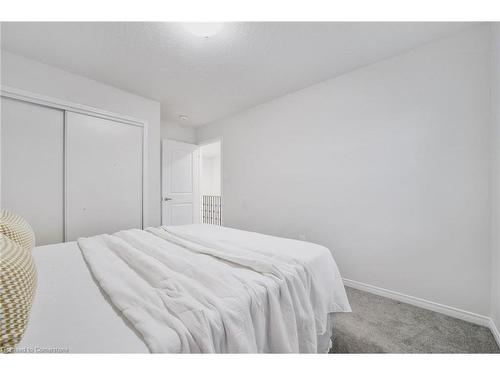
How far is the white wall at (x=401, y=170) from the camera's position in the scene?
1713 mm

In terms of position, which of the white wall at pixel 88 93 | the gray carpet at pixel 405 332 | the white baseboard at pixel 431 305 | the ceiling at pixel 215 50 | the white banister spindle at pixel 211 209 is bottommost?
the gray carpet at pixel 405 332

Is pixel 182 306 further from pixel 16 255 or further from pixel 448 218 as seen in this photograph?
pixel 448 218

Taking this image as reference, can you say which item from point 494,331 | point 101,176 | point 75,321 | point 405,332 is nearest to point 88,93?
point 101,176

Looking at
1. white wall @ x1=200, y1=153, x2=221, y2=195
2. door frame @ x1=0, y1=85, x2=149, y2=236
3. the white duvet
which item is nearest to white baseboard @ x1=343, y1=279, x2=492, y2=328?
the white duvet

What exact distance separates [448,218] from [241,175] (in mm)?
2710

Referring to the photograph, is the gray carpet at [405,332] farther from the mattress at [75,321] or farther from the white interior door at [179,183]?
the white interior door at [179,183]

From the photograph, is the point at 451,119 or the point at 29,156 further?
the point at 29,156

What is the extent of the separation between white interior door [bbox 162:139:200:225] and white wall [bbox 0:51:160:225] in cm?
67

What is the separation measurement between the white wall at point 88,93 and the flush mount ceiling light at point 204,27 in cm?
166

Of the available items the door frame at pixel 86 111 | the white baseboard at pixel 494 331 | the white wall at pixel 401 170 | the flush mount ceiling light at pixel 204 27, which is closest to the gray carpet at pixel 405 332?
the white baseboard at pixel 494 331

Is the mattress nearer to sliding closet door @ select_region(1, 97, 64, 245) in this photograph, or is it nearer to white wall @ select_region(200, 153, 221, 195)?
sliding closet door @ select_region(1, 97, 64, 245)

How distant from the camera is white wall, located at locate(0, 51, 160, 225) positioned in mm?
2111

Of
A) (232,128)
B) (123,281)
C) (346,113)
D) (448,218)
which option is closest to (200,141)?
(232,128)
